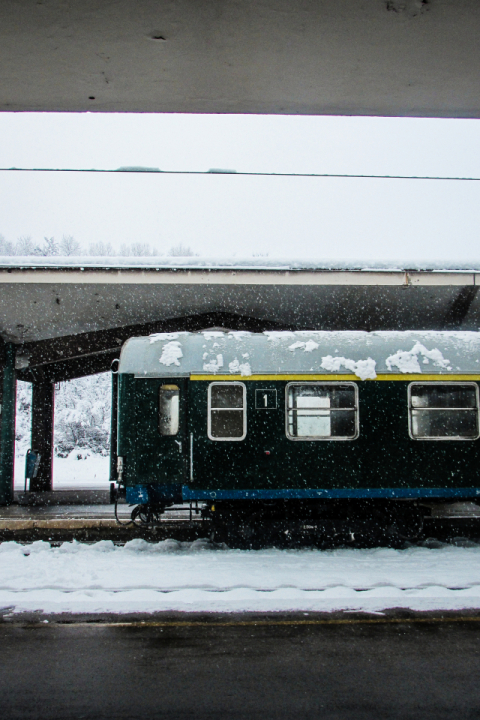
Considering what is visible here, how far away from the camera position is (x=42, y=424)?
60.9 ft

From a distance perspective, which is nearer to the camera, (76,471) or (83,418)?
(76,471)

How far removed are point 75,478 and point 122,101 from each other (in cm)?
2336

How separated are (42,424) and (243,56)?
17088mm

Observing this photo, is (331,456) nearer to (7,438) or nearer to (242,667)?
(242,667)

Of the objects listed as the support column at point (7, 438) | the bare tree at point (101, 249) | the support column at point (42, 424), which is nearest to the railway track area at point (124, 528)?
the support column at point (7, 438)

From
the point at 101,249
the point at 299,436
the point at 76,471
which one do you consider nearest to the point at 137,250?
the point at 101,249

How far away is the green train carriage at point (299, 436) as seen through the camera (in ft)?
28.7

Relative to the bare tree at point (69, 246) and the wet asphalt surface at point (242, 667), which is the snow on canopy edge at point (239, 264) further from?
the bare tree at point (69, 246)

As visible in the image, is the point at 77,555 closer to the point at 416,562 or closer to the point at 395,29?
the point at 416,562

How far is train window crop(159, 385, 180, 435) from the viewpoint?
8945 mm

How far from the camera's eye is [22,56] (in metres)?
3.53

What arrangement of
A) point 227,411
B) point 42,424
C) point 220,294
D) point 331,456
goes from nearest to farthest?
point 331,456 → point 227,411 → point 220,294 → point 42,424

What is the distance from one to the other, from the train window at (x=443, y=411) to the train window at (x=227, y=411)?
2862 millimetres

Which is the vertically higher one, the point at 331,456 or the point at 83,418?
the point at 83,418
